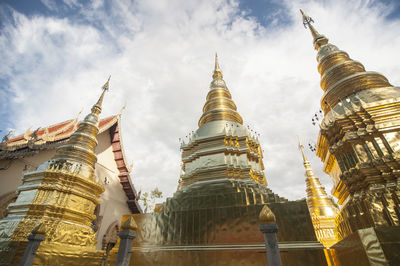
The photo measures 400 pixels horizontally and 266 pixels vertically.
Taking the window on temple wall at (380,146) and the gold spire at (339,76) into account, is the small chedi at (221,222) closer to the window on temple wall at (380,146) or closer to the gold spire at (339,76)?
the window on temple wall at (380,146)

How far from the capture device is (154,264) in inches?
194

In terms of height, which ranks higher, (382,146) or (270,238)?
(382,146)

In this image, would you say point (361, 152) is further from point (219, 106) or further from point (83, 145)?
point (83, 145)

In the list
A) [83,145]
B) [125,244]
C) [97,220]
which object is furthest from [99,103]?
[125,244]

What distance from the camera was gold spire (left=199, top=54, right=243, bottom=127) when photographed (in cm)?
949

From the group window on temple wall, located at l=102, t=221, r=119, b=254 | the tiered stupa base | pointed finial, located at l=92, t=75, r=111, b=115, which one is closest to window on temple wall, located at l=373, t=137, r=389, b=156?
the tiered stupa base

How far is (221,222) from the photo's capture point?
5051 millimetres

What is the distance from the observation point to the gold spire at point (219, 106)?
9492mm

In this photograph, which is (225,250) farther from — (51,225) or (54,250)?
(51,225)

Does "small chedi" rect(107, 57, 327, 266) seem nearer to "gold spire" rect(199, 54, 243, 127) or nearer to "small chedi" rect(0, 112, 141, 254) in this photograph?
"gold spire" rect(199, 54, 243, 127)

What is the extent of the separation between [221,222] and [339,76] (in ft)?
21.4

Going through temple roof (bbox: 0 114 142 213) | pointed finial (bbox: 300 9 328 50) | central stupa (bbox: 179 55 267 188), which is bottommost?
central stupa (bbox: 179 55 267 188)

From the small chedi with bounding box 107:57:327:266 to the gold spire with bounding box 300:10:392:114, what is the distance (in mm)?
3417

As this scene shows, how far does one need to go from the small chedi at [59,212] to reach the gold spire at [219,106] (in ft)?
17.3
